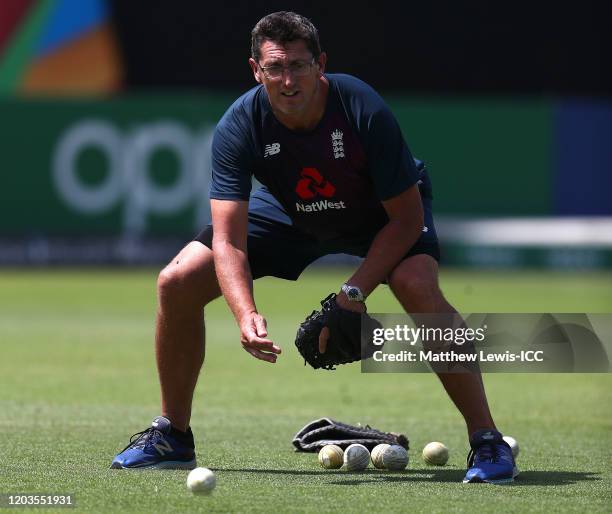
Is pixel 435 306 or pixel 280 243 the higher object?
pixel 280 243

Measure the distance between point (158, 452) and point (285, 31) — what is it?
85.3 inches

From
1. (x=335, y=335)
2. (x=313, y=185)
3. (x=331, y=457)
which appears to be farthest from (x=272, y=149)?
(x=331, y=457)

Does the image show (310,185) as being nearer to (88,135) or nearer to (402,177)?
(402,177)

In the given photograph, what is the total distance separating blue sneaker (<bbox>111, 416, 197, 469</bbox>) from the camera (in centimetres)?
692

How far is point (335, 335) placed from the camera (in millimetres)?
6430

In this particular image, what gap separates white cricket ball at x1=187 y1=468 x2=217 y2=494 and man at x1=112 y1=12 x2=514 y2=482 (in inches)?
22.3

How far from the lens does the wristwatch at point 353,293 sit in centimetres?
643

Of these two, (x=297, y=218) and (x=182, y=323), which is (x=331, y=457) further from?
(x=297, y=218)

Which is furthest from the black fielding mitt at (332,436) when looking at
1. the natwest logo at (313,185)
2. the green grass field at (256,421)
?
the natwest logo at (313,185)

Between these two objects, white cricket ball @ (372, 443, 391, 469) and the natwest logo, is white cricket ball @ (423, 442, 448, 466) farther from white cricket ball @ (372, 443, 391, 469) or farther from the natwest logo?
the natwest logo

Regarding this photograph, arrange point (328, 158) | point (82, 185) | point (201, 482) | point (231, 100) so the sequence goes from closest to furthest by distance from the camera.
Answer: point (201, 482)
point (328, 158)
point (82, 185)
point (231, 100)

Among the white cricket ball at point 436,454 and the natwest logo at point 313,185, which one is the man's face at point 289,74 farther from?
the white cricket ball at point 436,454

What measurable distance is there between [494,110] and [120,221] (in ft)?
21.9

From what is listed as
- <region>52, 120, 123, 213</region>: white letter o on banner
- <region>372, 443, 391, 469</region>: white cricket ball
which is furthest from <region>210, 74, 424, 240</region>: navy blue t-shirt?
<region>52, 120, 123, 213</region>: white letter o on banner
